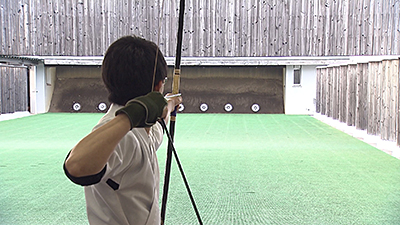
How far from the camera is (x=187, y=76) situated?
16.6 meters

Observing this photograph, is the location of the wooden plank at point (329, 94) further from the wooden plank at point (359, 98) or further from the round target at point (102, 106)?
the round target at point (102, 106)

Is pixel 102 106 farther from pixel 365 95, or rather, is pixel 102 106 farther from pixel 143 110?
pixel 143 110

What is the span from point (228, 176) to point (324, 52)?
908 centimetres

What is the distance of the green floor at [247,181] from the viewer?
12.9 ft

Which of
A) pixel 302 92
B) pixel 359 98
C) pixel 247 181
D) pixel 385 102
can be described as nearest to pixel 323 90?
pixel 302 92

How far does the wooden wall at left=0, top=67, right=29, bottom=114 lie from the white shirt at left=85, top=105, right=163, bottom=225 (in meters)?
12.8

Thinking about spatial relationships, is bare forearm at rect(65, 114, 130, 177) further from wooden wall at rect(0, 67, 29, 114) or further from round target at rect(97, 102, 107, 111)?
round target at rect(97, 102, 107, 111)

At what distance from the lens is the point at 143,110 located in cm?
123

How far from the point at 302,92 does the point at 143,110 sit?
14920mm

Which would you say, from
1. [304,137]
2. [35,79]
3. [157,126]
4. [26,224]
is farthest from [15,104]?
[157,126]

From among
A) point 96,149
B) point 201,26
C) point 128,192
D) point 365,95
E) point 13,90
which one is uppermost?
point 201,26

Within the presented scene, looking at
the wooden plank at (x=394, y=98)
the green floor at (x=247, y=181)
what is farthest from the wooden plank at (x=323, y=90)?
the wooden plank at (x=394, y=98)

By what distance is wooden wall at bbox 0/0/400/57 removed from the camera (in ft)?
44.3

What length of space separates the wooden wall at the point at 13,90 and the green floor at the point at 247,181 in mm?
4179
